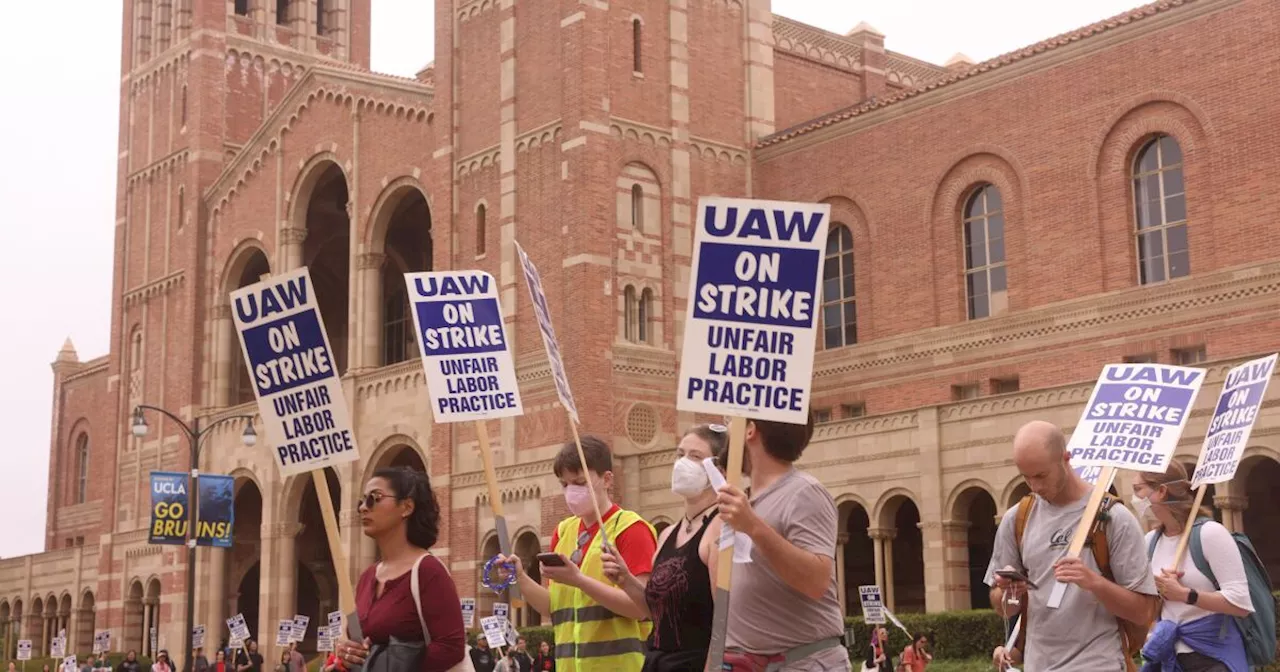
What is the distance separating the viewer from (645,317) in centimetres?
3516

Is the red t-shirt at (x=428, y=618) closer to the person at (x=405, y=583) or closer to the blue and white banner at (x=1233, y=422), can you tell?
the person at (x=405, y=583)

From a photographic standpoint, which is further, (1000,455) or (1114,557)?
(1000,455)

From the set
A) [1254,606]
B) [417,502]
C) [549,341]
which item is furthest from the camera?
[549,341]

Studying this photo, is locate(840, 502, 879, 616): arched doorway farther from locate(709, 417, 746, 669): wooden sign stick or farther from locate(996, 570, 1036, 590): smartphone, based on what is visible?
locate(709, 417, 746, 669): wooden sign stick

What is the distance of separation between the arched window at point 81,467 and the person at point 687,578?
191ft

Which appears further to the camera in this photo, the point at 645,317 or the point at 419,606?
the point at 645,317

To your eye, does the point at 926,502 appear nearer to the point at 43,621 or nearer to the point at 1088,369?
the point at 1088,369

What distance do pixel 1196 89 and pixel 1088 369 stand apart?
5.25 m

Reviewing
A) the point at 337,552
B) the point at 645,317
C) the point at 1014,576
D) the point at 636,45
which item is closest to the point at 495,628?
the point at 645,317

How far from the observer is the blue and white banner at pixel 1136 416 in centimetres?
891

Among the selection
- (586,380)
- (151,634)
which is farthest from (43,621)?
(586,380)

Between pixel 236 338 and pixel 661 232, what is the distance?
15920 mm

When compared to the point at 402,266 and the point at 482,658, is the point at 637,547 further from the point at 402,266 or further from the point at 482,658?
the point at 402,266

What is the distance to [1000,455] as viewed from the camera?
27.2 metres
